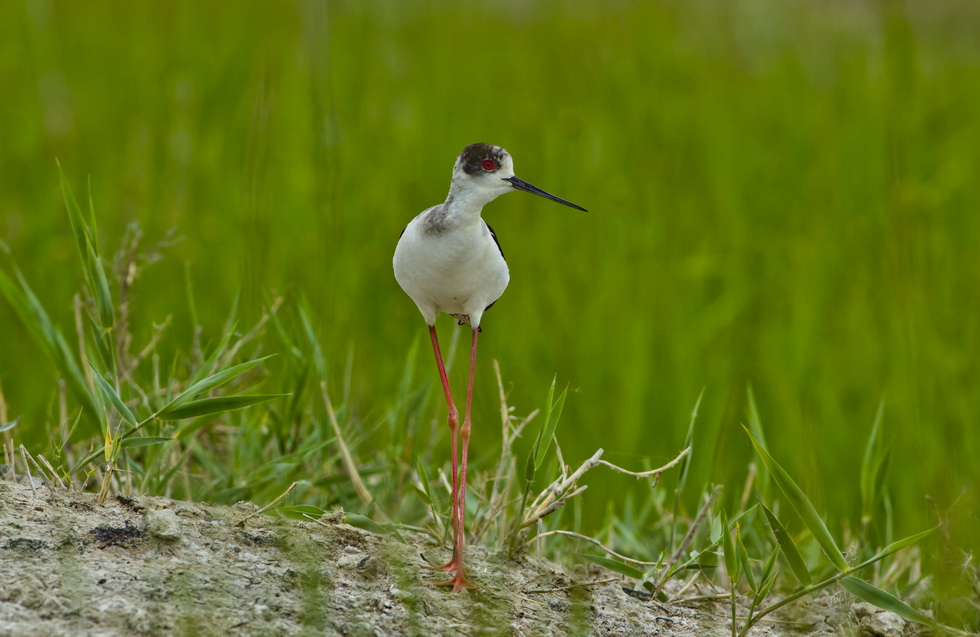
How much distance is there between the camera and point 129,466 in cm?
265

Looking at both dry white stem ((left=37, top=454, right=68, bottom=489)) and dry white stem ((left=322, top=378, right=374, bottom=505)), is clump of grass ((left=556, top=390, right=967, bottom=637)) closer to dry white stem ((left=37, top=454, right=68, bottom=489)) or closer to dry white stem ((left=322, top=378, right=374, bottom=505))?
dry white stem ((left=322, top=378, right=374, bottom=505))

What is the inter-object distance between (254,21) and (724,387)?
5.81 meters

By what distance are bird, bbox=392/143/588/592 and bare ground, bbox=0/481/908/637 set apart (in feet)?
0.52

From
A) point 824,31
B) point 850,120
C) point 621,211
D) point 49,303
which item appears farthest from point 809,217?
point 824,31

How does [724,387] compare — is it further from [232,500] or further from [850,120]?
[850,120]

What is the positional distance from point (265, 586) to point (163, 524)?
1.02 ft

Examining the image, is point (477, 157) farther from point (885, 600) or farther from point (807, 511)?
point (885, 600)

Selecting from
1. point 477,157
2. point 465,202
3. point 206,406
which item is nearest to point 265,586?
point 206,406

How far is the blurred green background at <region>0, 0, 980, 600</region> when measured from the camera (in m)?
4.28

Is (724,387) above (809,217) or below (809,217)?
below

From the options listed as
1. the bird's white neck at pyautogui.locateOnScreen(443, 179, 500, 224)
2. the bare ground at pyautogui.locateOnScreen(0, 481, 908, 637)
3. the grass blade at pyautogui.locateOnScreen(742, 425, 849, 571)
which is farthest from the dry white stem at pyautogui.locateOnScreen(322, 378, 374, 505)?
the grass blade at pyautogui.locateOnScreen(742, 425, 849, 571)

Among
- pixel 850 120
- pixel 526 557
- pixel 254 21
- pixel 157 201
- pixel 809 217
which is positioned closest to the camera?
pixel 526 557

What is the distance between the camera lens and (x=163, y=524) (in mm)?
2217

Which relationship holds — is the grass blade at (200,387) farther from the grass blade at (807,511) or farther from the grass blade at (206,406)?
the grass blade at (807,511)
